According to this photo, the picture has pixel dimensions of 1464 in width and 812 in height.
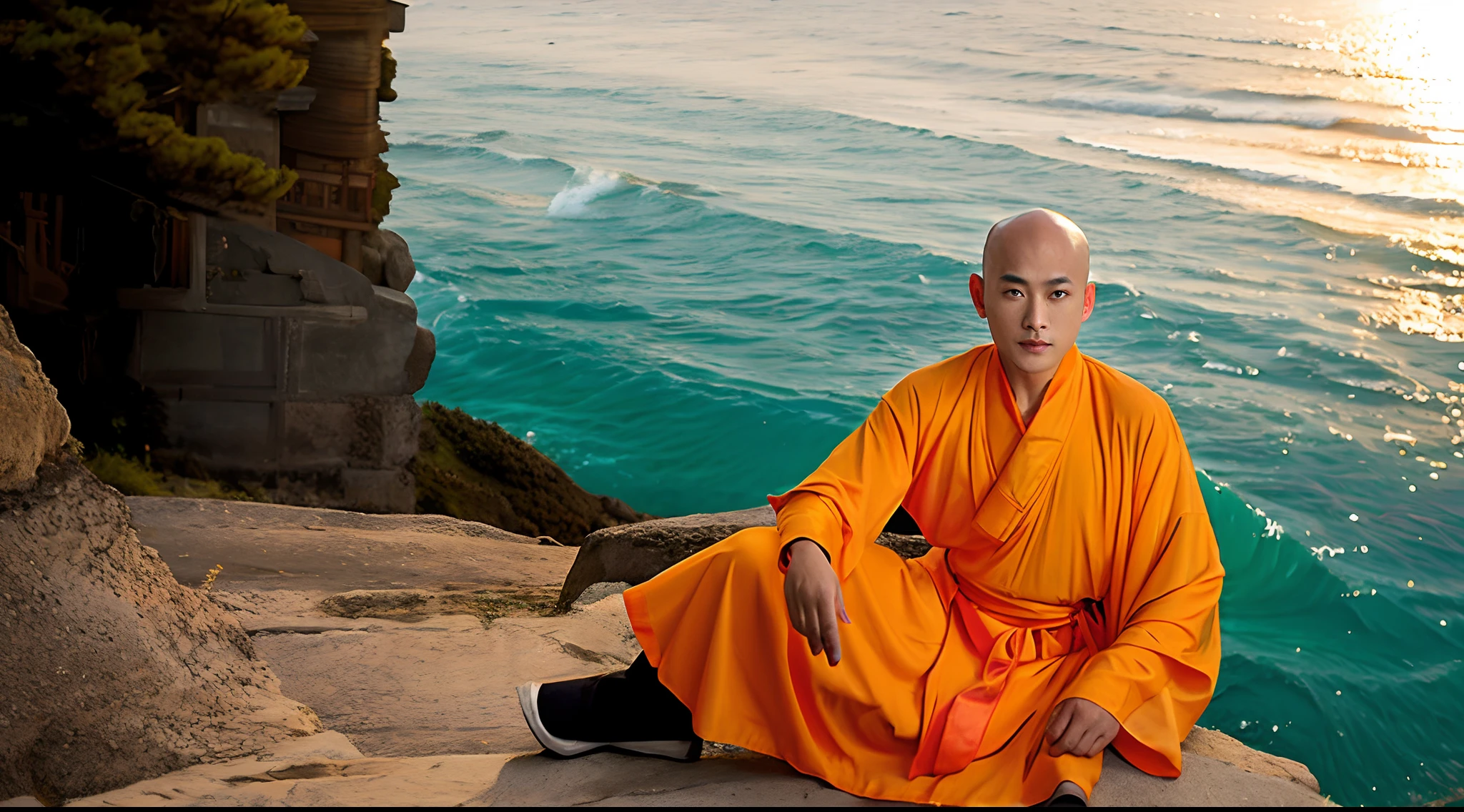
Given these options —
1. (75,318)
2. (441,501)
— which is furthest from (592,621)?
(441,501)

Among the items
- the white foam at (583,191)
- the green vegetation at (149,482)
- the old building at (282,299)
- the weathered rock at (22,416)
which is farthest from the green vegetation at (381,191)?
the white foam at (583,191)

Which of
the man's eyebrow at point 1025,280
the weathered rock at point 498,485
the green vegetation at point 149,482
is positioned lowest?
the weathered rock at point 498,485

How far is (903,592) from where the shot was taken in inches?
79.3

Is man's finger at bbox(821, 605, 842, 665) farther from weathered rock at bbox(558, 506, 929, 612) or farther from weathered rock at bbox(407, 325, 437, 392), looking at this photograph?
weathered rock at bbox(407, 325, 437, 392)

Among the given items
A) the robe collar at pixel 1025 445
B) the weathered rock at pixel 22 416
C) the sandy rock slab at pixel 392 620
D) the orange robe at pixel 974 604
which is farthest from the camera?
the sandy rock slab at pixel 392 620

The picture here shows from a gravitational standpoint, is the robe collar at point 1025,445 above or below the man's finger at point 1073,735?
above

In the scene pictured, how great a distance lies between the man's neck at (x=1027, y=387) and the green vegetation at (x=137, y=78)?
205 inches

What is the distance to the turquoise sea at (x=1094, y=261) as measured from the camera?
8492mm

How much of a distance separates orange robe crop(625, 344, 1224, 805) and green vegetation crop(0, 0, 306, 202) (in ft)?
16.9

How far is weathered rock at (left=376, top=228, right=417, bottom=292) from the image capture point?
750cm

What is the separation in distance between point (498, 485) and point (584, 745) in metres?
7.86

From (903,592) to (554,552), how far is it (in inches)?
155

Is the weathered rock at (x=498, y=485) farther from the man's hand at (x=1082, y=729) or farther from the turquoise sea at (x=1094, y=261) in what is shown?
the man's hand at (x=1082, y=729)

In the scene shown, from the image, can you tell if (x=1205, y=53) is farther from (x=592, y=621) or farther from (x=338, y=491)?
(x=592, y=621)
